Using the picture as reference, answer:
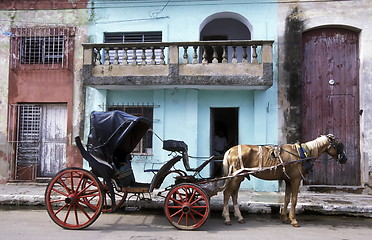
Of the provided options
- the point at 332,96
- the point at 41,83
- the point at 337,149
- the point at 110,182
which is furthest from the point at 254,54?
the point at 41,83

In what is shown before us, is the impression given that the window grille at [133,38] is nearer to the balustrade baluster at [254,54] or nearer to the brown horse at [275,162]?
the balustrade baluster at [254,54]

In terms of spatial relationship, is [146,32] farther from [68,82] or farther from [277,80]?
[277,80]

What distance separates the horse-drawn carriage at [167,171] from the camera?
522 cm

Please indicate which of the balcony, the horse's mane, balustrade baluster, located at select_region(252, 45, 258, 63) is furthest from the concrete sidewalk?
balustrade baluster, located at select_region(252, 45, 258, 63)

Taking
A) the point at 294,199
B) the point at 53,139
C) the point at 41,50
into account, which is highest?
the point at 41,50

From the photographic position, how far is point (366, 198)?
8156mm

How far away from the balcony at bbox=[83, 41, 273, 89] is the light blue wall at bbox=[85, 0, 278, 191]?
55 cm

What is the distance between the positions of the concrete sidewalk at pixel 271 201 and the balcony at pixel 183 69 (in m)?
2.95

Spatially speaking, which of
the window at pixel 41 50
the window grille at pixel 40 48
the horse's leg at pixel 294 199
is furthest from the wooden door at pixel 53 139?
the horse's leg at pixel 294 199

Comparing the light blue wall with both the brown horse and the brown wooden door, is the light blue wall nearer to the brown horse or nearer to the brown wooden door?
the brown wooden door

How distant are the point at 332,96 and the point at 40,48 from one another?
29.2 feet

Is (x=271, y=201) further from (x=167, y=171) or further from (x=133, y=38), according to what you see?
(x=133, y=38)

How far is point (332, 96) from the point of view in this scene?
907cm

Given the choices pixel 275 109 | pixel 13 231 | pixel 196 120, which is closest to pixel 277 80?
pixel 275 109
